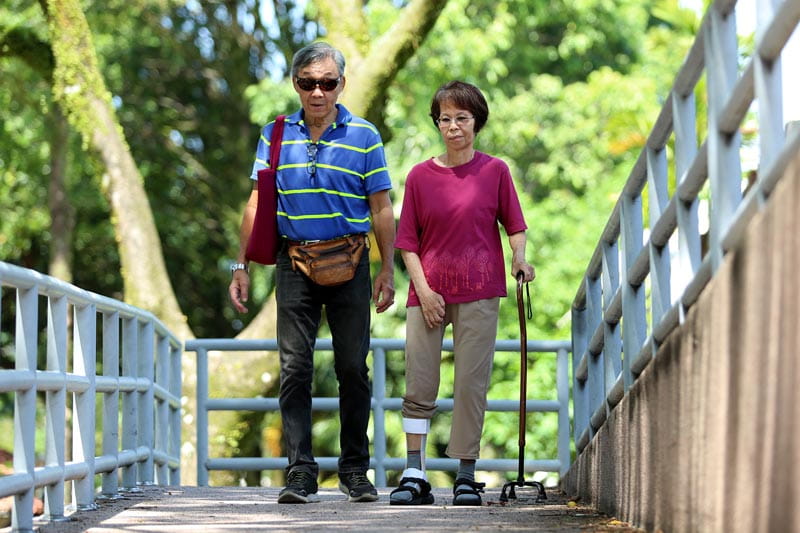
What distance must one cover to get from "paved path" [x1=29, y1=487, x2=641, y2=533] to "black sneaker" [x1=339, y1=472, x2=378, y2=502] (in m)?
0.06

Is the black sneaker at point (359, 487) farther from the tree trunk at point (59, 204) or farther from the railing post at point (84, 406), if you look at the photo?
the tree trunk at point (59, 204)

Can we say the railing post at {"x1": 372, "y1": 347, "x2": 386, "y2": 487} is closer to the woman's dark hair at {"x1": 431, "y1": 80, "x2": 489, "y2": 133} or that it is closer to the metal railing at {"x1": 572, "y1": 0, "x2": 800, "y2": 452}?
the metal railing at {"x1": 572, "y1": 0, "x2": 800, "y2": 452}

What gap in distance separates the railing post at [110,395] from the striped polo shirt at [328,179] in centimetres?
99

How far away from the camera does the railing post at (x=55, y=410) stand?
6.04 m

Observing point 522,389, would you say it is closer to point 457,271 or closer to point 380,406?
point 457,271

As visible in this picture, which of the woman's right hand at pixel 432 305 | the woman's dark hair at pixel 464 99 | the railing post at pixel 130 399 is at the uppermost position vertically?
→ the woman's dark hair at pixel 464 99

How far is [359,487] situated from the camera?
716cm

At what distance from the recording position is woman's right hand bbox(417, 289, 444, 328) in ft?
22.7

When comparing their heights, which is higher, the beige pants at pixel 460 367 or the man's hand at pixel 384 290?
the man's hand at pixel 384 290

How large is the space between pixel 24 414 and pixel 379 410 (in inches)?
217

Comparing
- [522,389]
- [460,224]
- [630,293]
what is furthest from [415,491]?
[630,293]

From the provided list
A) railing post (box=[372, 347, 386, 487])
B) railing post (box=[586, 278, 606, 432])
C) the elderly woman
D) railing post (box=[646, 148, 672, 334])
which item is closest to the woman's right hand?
the elderly woman

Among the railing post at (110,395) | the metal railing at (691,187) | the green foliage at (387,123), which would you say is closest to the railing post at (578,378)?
the metal railing at (691,187)

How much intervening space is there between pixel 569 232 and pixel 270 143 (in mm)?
15563
